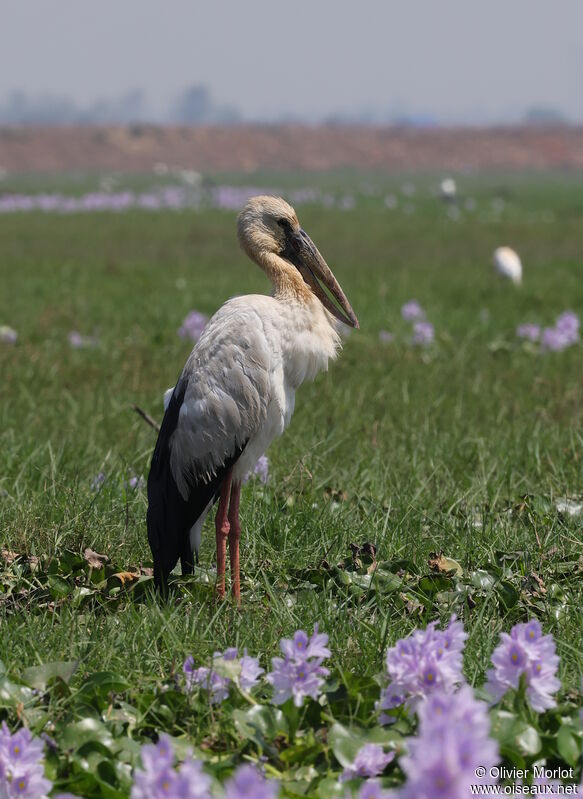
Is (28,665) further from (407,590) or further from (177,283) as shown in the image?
(177,283)

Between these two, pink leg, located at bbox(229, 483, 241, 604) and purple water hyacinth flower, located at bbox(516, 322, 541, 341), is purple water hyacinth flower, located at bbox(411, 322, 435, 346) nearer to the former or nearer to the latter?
purple water hyacinth flower, located at bbox(516, 322, 541, 341)

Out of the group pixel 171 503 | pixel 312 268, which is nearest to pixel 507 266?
pixel 312 268

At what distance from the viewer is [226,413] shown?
3.77 metres

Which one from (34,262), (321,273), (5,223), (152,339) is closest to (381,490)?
(321,273)

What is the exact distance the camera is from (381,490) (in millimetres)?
4602

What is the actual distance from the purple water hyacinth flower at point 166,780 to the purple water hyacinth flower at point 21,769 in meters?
0.51

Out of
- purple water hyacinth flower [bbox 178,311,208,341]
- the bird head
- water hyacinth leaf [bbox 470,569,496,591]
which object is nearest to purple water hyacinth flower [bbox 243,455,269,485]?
the bird head

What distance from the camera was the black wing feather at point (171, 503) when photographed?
3661mm

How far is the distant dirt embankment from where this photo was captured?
272 feet

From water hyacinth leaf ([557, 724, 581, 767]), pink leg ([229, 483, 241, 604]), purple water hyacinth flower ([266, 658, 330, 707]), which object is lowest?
pink leg ([229, 483, 241, 604])

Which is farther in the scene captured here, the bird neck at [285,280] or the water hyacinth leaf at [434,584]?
the bird neck at [285,280]

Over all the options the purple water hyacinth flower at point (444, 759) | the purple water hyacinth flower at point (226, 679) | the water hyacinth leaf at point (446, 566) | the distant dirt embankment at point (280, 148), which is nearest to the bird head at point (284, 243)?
the water hyacinth leaf at point (446, 566)

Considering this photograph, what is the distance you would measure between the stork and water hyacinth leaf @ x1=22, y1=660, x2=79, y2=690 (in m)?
0.80

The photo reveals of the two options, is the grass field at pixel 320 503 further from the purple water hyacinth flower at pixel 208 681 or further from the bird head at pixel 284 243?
the bird head at pixel 284 243
